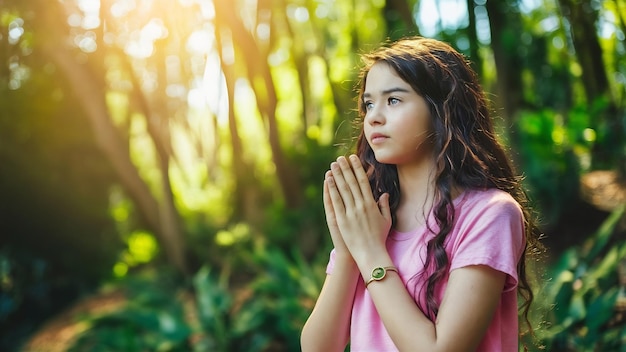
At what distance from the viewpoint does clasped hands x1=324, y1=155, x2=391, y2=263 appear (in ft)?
6.22

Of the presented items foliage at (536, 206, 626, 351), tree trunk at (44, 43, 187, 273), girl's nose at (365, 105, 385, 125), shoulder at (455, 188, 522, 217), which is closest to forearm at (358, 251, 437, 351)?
shoulder at (455, 188, 522, 217)

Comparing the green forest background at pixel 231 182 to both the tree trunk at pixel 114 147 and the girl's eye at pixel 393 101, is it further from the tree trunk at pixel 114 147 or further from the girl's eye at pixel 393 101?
the girl's eye at pixel 393 101

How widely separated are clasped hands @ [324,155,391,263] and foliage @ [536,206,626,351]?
8.46 ft

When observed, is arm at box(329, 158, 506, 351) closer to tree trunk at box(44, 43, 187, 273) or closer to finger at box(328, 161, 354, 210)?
finger at box(328, 161, 354, 210)

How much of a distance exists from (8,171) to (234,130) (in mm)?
3717

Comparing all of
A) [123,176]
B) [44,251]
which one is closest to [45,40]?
[123,176]

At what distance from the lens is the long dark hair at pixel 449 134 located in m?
1.84

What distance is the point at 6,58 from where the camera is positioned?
10.3 metres

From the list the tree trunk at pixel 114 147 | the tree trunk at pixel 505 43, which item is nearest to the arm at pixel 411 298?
the tree trunk at pixel 505 43

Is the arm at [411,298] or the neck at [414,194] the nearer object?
the arm at [411,298]

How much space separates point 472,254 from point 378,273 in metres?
0.25

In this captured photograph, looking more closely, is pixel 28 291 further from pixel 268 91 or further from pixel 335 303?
pixel 335 303

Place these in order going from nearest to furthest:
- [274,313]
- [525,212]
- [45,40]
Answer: [525,212], [274,313], [45,40]

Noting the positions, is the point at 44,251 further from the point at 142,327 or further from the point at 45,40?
the point at 142,327
